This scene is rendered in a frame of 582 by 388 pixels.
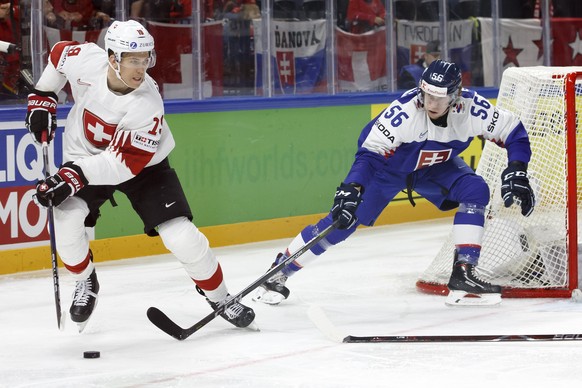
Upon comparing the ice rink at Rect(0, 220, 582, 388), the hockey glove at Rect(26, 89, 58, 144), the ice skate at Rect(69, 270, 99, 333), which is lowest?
the ice rink at Rect(0, 220, 582, 388)

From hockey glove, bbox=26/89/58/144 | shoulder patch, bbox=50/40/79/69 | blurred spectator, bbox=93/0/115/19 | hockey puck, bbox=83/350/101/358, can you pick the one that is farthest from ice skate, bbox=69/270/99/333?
blurred spectator, bbox=93/0/115/19

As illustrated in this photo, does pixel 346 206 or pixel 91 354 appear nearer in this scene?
pixel 91 354

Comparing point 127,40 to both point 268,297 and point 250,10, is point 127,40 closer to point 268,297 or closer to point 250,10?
point 268,297

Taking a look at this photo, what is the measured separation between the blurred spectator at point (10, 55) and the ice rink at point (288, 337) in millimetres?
935

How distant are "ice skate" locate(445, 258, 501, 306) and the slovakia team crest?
3017 mm

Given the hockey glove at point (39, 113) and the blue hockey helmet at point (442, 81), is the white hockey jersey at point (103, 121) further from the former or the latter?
the blue hockey helmet at point (442, 81)

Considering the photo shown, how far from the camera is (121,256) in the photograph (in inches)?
268

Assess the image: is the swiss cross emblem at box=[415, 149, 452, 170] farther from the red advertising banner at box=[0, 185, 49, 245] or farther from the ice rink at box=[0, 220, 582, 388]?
the red advertising banner at box=[0, 185, 49, 245]

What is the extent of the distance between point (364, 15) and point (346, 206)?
3881mm

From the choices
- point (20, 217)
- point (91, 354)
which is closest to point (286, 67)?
point (20, 217)

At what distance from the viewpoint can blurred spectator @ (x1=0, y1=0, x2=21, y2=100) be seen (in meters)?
6.36

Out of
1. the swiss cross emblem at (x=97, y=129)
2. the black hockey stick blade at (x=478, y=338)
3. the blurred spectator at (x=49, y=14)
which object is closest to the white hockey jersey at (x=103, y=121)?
the swiss cross emblem at (x=97, y=129)

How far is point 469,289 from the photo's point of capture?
505 cm

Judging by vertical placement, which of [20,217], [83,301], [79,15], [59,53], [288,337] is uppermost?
[79,15]
